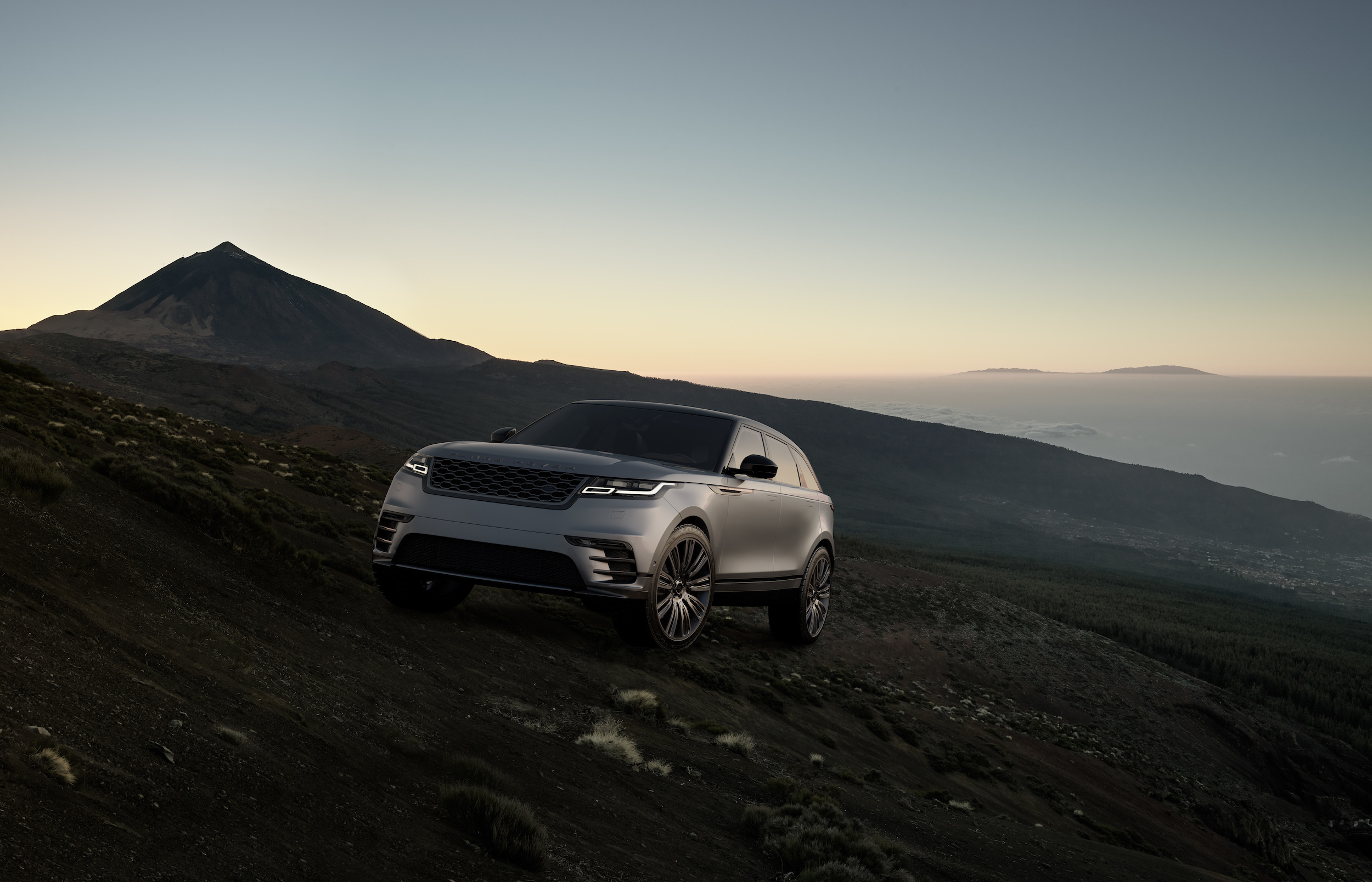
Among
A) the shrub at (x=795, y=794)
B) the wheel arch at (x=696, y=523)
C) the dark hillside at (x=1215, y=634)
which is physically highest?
the wheel arch at (x=696, y=523)

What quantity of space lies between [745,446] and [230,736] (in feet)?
18.3

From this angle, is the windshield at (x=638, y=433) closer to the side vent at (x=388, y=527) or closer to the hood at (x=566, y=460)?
the hood at (x=566, y=460)

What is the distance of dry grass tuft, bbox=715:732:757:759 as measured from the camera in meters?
8.32

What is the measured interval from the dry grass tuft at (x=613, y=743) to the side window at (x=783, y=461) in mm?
3393

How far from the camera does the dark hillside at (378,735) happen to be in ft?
11.6

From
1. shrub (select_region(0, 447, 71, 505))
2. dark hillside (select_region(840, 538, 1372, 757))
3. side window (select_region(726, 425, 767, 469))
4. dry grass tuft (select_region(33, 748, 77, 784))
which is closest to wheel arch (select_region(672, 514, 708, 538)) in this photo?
side window (select_region(726, 425, 767, 469))

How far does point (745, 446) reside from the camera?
28.8 feet

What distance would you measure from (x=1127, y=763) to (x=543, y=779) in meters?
25.2

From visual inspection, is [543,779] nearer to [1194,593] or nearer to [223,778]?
[223,778]

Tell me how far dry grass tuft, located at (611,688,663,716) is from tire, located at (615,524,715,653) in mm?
730

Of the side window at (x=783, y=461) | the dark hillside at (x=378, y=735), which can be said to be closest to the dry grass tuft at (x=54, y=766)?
the dark hillside at (x=378, y=735)

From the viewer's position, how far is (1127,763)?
25.3 m

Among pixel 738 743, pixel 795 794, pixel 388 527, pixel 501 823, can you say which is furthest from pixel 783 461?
pixel 501 823

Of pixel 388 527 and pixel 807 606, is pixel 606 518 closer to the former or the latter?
pixel 388 527
